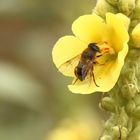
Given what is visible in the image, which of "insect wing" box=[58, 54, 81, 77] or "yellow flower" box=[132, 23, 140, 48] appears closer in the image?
"yellow flower" box=[132, 23, 140, 48]

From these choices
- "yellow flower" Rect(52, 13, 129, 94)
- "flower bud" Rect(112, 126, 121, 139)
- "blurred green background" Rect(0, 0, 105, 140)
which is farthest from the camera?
"blurred green background" Rect(0, 0, 105, 140)

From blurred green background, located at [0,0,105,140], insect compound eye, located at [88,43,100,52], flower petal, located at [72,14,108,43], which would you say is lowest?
blurred green background, located at [0,0,105,140]

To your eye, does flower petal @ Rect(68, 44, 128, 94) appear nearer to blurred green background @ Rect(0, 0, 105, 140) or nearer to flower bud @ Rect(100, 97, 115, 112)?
flower bud @ Rect(100, 97, 115, 112)

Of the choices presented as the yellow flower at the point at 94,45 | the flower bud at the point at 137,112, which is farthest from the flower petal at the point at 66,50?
the flower bud at the point at 137,112

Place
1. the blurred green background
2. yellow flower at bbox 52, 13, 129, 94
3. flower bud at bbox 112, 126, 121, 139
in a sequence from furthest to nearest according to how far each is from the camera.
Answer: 1. the blurred green background
2. yellow flower at bbox 52, 13, 129, 94
3. flower bud at bbox 112, 126, 121, 139

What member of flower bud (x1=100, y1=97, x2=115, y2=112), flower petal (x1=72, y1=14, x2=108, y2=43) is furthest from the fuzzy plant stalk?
flower petal (x1=72, y1=14, x2=108, y2=43)

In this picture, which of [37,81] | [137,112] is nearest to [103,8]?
[137,112]

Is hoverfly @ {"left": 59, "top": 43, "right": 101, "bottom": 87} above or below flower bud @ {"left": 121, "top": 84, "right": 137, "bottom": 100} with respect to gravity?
above
